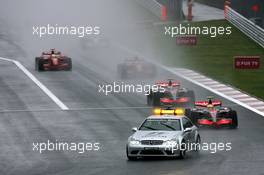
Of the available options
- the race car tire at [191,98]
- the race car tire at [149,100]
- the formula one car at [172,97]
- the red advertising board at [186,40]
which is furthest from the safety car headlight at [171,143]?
the red advertising board at [186,40]

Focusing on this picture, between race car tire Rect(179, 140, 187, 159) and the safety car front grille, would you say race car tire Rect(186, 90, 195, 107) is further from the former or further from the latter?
the safety car front grille

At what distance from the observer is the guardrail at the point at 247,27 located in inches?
2751

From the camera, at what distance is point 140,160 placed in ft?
104

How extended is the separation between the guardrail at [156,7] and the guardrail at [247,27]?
5.10 metres

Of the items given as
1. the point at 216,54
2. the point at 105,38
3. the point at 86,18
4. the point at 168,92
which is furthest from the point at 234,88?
the point at 86,18

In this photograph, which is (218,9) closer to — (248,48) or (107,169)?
(248,48)

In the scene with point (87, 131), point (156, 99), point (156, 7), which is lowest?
point (87, 131)

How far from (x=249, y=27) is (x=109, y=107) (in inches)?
1166

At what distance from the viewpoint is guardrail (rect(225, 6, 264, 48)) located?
69875mm

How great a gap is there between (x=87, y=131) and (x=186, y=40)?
96.4 ft

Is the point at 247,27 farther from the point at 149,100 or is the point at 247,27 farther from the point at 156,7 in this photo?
the point at 149,100

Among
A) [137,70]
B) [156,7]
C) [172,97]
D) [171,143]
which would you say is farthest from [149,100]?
[156,7]

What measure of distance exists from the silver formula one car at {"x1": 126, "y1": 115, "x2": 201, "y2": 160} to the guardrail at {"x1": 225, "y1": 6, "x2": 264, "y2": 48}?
121 feet

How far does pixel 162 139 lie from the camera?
103 ft
